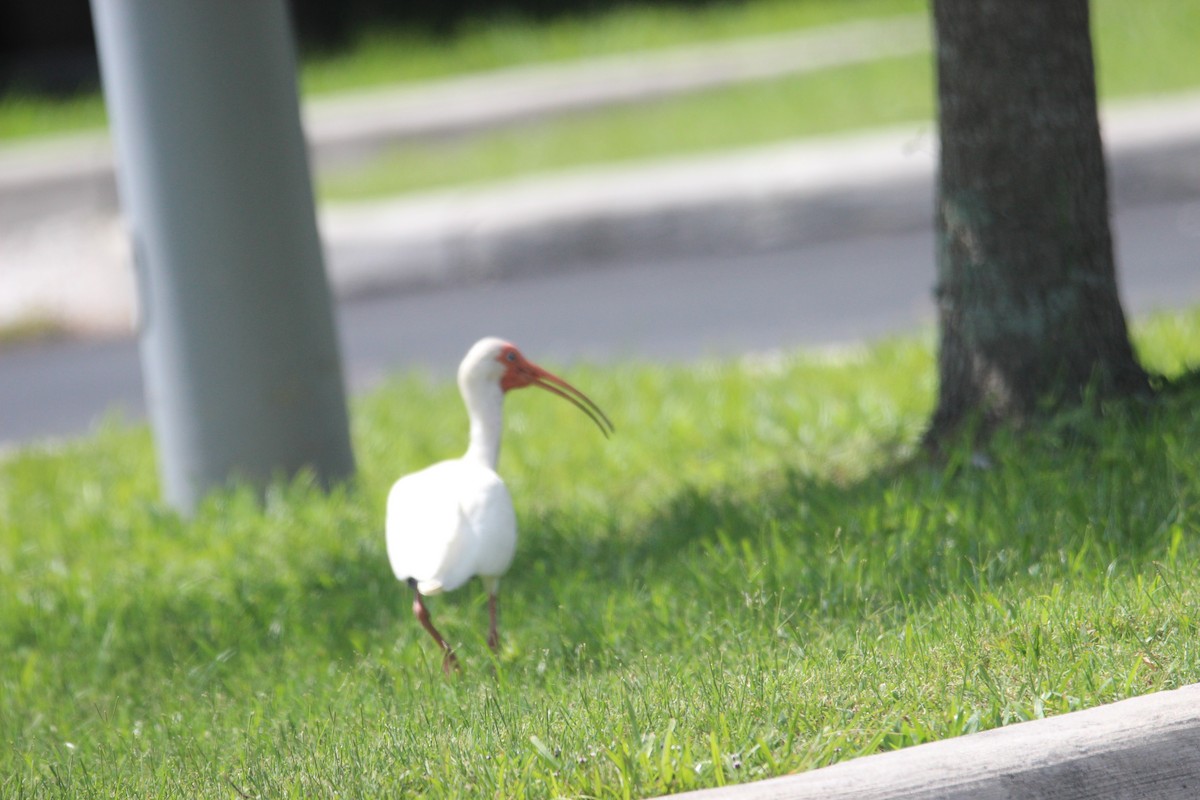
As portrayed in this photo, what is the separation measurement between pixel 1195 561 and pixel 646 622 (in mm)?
1254

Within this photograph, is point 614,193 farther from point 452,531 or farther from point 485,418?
point 452,531

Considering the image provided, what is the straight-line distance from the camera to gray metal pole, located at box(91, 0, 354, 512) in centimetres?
519

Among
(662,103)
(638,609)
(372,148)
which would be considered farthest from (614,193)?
(638,609)

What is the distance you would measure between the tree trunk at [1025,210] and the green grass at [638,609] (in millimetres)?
211

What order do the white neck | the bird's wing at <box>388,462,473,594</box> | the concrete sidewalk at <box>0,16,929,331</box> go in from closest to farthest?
the bird's wing at <box>388,462,473,594</box>
the white neck
the concrete sidewalk at <box>0,16,929,331</box>

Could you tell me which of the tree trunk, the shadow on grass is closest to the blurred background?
the tree trunk

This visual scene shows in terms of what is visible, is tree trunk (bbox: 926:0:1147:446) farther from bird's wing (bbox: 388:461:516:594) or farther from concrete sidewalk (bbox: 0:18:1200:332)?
concrete sidewalk (bbox: 0:18:1200:332)

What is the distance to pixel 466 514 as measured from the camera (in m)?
3.34

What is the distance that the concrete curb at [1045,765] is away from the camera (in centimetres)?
247

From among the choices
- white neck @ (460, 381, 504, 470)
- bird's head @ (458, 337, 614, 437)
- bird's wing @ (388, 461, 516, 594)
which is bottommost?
bird's wing @ (388, 461, 516, 594)

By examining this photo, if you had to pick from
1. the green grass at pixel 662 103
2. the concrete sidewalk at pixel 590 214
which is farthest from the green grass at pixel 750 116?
the concrete sidewalk at pixel 590 214

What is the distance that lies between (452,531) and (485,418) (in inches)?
18.8

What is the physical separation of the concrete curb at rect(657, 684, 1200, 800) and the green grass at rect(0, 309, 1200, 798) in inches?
7.7

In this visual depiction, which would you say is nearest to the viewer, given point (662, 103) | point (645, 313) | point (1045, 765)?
point (1045, 765)
